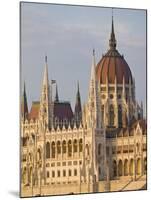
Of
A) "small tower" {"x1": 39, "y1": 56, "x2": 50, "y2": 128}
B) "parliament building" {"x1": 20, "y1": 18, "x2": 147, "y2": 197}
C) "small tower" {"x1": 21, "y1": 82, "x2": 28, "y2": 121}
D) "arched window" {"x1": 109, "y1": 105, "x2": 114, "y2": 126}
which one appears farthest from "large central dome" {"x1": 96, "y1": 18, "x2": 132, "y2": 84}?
"small tower" {"x1": 21, "y1": 82, "x2": 28, "y2": 121}

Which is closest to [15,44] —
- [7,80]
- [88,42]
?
[7,80]

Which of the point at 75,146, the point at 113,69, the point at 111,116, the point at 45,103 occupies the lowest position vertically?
the point at 75,146

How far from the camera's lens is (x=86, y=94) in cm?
591

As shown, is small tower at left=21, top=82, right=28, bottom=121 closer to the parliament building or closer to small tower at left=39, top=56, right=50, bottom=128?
the parliament building

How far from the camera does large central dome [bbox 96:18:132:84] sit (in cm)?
599

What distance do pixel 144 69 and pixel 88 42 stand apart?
579 millimetres

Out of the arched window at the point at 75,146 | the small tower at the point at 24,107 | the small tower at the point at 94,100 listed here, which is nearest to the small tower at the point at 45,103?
the small tower at the point at 24,107

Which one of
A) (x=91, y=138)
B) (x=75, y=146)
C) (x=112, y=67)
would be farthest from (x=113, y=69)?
(x=75, y=146)

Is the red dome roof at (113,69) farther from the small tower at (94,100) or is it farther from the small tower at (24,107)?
the small tower at (24,107)

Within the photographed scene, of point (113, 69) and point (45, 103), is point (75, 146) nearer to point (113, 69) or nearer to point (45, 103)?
point (45, 103)

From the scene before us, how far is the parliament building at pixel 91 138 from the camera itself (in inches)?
228

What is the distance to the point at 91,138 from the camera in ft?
19.5

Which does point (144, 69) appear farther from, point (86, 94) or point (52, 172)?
point (52, 172)

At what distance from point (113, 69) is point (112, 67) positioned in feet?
0.07
